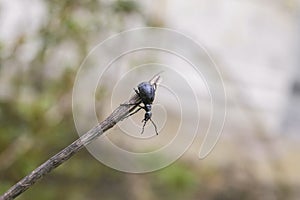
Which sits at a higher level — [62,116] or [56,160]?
[62,116]

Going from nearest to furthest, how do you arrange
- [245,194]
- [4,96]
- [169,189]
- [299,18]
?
[4,96] → [169,189] → [245,194] → [299,18]

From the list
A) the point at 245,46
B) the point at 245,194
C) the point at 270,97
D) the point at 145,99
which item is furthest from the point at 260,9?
the point at 145,99

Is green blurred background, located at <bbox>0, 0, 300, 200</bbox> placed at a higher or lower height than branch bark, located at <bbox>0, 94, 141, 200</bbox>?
higher

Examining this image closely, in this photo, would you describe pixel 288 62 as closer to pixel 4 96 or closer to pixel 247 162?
pixel 247 162

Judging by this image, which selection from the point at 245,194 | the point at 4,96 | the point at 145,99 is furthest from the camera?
the point at 245,194

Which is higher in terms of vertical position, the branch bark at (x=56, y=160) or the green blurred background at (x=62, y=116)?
the green blurred background at (x=62, y=116)

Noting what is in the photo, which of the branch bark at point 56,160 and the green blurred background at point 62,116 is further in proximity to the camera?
the green blurred background at point 62,116

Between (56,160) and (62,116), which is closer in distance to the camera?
(56,160)

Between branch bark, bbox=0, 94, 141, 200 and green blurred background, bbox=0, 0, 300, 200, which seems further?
green blurred background, bbox=0, 0, 300, 200
